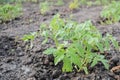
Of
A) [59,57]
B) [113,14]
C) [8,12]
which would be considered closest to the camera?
[59,57]

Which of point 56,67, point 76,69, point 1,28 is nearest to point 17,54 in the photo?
point 56,67

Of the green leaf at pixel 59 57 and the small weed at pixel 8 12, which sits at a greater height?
the small weed at pixel 8 12

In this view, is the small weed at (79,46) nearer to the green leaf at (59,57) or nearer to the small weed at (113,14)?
the green leaf at (59,57)

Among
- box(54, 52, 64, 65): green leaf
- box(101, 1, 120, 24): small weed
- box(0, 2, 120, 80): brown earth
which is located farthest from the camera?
box(101, 1, 120, 24): small weed

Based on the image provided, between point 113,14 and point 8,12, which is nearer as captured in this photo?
point 113,14

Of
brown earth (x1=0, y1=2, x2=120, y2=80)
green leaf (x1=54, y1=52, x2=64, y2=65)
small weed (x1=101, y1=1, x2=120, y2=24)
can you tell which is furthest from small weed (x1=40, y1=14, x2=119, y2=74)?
small weed (x1=101, y1=1, x2=120, y2=24)

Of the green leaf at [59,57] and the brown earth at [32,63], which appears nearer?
the green leaf at [59,57]

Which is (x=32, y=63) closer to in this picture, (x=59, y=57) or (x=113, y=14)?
(x=59, y=57)

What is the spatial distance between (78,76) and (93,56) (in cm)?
27

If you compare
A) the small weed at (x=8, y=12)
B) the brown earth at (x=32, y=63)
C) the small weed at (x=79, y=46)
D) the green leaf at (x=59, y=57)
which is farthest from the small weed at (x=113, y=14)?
the green leaf at (x=59, y=57)

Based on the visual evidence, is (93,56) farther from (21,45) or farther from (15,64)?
(21,45)

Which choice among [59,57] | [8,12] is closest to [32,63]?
[59,57]

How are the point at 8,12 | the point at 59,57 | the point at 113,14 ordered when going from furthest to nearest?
the point at 8,12 < the point at 113,14 < the point at 59,57

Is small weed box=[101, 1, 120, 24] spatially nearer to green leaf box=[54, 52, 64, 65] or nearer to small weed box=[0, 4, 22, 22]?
small weed box=[0, 4, 22, 22]
